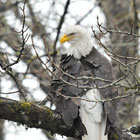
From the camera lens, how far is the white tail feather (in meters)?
5.17

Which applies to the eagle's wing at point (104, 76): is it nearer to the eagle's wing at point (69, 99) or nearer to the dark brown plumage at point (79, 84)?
the dark brown plumage at point (79, 84)

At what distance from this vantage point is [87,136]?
5156 mm

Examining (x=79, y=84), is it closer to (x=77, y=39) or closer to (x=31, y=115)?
(x=31, y=115)

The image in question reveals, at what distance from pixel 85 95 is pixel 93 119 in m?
0.35

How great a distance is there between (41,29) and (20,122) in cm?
538

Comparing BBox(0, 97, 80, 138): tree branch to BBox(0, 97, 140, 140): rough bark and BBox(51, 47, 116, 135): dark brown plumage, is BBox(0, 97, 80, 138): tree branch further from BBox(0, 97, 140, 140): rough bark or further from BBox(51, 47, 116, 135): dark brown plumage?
BBox(51, 47, 116, 135): dark brown plumage

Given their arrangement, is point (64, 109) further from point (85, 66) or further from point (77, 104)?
point (85, 66)

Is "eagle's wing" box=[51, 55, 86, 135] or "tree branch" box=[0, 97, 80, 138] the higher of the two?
"eagle's wing" box=[51, 55, 86, 135]

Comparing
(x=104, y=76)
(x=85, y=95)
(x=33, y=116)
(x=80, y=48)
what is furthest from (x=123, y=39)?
(x=33, y=116)

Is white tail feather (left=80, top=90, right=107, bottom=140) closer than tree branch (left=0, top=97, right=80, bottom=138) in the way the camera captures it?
No

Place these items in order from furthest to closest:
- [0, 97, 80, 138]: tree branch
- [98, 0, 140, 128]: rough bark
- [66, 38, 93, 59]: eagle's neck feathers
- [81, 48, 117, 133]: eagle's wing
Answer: [98, 0, 140, 128]: rough bark, [66, 38, 93, 59]: eagle's neck feathers, [81, 48, 117, 133]: eagle's wing, [0, 97, 80, 138]: tree branch

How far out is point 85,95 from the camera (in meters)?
5.41

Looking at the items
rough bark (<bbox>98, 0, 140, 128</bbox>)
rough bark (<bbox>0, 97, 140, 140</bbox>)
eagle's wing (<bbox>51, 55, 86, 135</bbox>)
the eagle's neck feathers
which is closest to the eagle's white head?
the eagle's neck feathers

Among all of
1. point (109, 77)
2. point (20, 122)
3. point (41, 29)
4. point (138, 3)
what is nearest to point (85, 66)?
point (109, 77)
